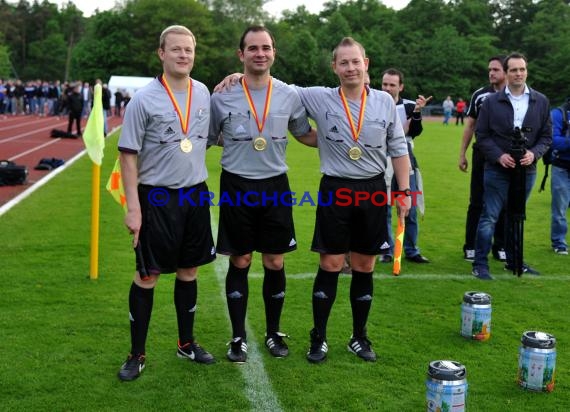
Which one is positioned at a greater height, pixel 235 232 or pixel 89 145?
pixel 89 145

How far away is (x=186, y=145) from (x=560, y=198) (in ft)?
17.1

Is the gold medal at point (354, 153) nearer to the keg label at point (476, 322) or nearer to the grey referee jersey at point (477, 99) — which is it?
the keg label at point (476, 322)

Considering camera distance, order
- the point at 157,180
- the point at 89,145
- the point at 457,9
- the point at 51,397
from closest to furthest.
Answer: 1. the point at 51,397
2. the point at 157,180
3. the point at 89,145
4. the point at 457,9

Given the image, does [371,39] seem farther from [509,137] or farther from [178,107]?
[178,107]

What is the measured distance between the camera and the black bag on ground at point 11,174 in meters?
11.9

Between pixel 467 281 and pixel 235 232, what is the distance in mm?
3093

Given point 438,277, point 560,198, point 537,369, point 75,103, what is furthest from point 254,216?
point 75,103

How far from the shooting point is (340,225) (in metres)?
4.49

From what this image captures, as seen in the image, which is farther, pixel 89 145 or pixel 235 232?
pixel 89 145

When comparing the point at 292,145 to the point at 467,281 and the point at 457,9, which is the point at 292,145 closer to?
the point at 467,281

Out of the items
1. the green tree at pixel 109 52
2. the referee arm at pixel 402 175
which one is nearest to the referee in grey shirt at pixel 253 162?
the referee arm at pixel 402 175

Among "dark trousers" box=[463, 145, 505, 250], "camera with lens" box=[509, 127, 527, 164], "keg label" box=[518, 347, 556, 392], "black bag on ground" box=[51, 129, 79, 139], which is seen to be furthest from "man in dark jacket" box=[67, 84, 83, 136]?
"keg label" box=[518, 347, 556, 392]

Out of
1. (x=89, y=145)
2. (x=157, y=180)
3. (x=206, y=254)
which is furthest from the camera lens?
(x=89, y=145)

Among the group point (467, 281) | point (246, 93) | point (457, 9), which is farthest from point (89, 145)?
point (457, 9)
